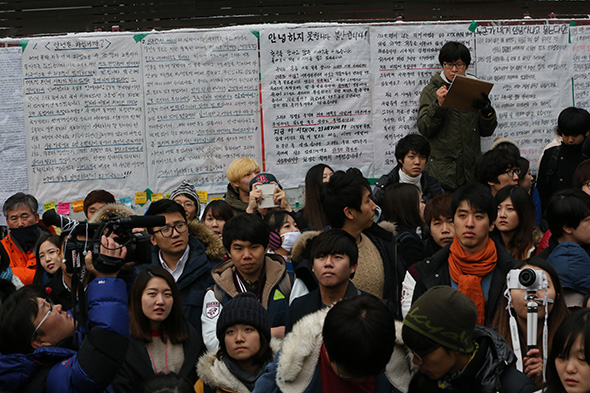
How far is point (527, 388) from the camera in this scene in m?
3.48

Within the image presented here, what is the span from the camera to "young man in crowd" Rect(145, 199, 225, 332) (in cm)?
563

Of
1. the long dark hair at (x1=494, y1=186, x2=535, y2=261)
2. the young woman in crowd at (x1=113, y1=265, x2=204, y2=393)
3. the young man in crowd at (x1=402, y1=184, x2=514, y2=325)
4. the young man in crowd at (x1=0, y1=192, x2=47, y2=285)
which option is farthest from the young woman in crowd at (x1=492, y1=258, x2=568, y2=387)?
the young man in crowd at (x1=0, y1=192, x2=47, y2=285)

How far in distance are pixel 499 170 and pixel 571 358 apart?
443 centimetres

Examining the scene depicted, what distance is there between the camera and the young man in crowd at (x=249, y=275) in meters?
5.36

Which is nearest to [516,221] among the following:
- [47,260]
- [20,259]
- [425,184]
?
[425,184]

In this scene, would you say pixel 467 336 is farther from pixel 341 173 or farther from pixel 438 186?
pixel 438 186

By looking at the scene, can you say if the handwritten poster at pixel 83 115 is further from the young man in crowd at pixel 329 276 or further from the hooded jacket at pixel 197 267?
the young man in crowd at pixel 329 276

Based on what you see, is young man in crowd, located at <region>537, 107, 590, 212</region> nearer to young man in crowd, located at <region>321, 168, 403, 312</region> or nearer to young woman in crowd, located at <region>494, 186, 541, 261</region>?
young woman in crowd, located at <region>494, 186, 541, 261</region>

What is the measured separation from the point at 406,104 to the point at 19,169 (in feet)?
15.8

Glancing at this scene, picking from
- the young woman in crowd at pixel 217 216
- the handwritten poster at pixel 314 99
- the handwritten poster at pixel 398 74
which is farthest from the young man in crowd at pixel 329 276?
the handwritten poster at pixel 398 74

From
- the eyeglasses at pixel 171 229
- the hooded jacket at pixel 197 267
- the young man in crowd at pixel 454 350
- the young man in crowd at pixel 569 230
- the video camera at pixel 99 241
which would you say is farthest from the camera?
the eyeglasses at pixel 171 229

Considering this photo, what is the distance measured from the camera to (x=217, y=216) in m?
7.32

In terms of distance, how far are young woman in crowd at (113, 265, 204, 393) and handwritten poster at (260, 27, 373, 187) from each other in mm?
4338

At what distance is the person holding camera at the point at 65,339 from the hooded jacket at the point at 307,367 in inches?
30.9
